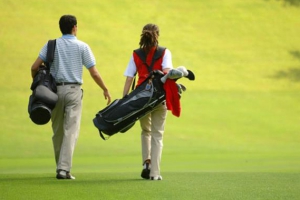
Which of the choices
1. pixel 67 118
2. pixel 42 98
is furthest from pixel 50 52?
pixel 67 118

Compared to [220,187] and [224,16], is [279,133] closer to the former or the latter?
[224,16]

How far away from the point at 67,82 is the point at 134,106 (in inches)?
32.8

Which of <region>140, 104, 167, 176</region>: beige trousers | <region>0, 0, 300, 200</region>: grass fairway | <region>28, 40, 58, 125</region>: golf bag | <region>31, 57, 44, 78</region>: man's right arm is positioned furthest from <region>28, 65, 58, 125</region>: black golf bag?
<region>0, 0, 300, 200</region>: grass fairway

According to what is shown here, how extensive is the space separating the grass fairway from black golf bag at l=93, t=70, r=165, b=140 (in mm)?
3526

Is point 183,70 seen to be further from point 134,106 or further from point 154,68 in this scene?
point 134,106

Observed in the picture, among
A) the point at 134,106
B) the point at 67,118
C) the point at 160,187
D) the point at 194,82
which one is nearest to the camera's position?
the point at 160,187

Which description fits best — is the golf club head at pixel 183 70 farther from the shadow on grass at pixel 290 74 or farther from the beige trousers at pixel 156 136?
the shadow on grass at pixel 290 74

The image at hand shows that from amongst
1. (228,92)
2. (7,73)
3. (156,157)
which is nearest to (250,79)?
(228,92)

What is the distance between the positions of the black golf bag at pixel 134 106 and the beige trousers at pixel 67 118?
0.33m

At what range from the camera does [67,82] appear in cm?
1005

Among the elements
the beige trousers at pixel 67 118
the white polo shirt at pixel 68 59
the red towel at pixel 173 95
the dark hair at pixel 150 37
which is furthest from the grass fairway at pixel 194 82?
the dark hair at pixel 150 37

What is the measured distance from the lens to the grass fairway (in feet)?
56.1

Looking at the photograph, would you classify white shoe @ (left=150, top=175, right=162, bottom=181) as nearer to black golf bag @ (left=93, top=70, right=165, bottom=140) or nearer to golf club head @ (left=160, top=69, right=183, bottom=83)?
black golf bag @ (left=93, top=70, right=165, bottom=140)

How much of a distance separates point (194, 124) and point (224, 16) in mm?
6389
